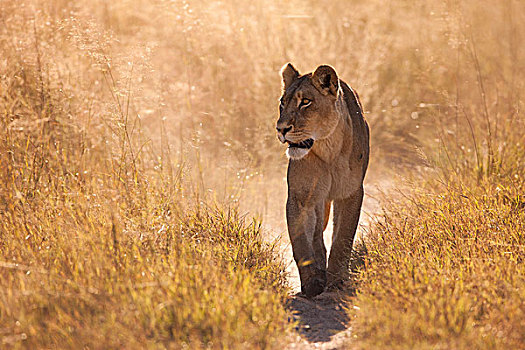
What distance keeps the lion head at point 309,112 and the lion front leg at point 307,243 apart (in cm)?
48

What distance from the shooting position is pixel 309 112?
4.43 m

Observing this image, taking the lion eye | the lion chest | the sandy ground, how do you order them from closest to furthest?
the sandy ground < the lion eye < the lion chest

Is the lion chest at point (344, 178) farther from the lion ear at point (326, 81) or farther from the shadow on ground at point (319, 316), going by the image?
the shadow on ground at point (319, 316)

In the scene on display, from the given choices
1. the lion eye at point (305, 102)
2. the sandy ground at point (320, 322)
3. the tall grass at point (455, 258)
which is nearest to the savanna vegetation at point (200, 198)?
the tall grass at point (455, 258)

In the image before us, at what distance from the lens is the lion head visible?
14.2 ft

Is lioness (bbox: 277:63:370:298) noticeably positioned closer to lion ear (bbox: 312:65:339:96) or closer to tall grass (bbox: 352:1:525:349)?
lion ear (bbox: 312:65:339:96)

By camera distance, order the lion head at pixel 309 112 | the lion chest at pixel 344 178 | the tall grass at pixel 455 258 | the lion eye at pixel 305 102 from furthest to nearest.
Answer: the lion chest at pixel 344 178, the lion eye at pixel 305 102, the lion head at pixel 309 112, the tall grass at pixel 455 258

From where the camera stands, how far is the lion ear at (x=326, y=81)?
450 cm

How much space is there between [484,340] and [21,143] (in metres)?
3.70

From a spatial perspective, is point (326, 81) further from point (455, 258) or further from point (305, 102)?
point (455, 258)

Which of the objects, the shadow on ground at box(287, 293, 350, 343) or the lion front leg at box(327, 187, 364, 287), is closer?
the shadow on ground at box(287, 293, 350, 343)

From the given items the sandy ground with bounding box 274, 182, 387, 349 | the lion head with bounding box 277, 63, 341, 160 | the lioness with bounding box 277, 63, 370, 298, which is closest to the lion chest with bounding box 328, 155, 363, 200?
the lioness with bounding box 277, 63, 370, 298

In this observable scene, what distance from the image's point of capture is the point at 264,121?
7.54 metres

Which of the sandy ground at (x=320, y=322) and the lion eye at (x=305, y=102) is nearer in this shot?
the sandy ground at (x=320, y=322)
